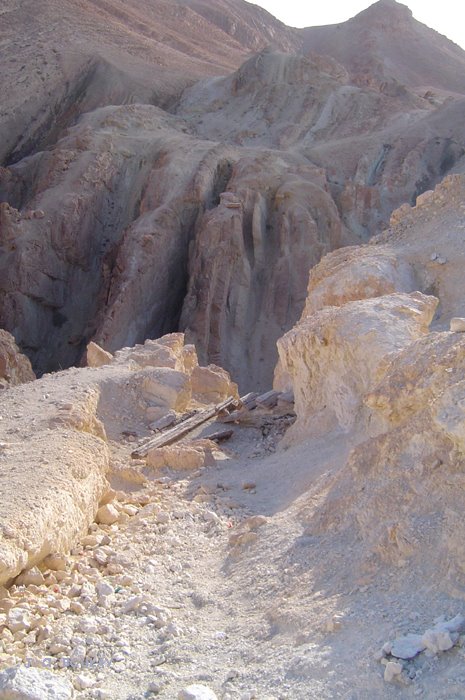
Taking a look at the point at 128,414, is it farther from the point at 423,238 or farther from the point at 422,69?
the point at 422,69

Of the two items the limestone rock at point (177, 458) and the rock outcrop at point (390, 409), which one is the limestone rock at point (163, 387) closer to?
the limestone rock at point (177, 458)

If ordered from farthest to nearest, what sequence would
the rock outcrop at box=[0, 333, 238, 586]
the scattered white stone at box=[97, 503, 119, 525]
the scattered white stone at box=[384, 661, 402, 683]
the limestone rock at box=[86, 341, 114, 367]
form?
the limestone rock at box=[86, 341, 114, 367]
the scattered white stone at box=[97, 503, 119, 525]
the rock outcrop at box=[0, 333, 238, 586]
the scattered white stone at box=[384, 661, 402, 683]

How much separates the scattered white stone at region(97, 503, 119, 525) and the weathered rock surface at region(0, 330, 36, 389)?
7052mm

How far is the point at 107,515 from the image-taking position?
587 centimetres

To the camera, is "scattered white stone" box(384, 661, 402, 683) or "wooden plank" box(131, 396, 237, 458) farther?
"wooden plank" box(131, 396, 237, 458)

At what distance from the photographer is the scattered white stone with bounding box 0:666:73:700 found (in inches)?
131

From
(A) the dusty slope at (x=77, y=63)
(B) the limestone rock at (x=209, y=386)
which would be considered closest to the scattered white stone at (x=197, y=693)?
(B) the limestone rock at (x=209, y=386)

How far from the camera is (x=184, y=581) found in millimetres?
4711

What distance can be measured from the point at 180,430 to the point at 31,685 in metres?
5.28

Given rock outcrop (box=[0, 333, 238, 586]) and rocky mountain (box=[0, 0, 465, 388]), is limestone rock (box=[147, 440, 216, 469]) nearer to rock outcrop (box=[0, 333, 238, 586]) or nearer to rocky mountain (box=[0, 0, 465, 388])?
rock outcrop (box=[0, 333, 238, 586])

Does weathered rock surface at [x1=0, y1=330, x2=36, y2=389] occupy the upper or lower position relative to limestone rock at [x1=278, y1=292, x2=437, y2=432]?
lower

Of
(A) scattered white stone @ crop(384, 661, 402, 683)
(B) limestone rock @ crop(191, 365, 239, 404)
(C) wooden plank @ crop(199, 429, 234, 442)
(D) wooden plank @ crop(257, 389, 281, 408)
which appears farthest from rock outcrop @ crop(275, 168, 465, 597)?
(B) limestone rock @ crop(191, 365, 239, 404)

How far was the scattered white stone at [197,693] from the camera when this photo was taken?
324 cm

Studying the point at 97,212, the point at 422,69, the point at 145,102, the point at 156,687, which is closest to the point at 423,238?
the point at 156,687
